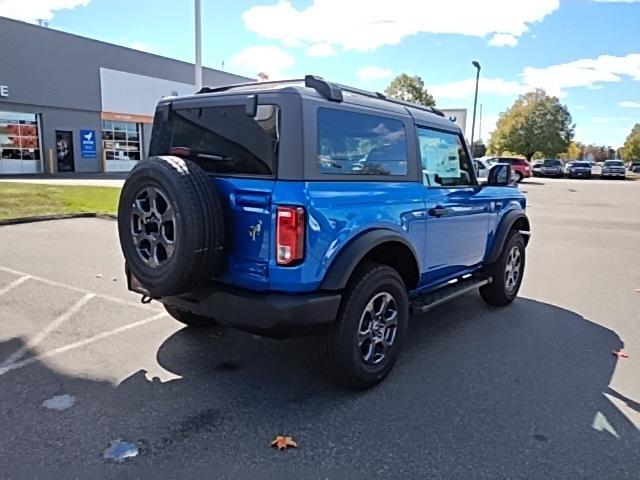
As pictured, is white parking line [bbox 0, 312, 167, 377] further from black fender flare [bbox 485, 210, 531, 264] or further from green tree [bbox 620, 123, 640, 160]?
green tree [bbox 620, 123, 640, 160]

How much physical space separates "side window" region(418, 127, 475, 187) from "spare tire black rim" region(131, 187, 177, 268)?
2115 mm

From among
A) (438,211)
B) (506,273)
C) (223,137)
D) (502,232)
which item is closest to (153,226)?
(223,137)

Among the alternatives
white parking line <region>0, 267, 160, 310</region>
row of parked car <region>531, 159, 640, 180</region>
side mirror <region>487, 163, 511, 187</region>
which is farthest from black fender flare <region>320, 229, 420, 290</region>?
row of parked car <region>531, 159, 640, 180</region>

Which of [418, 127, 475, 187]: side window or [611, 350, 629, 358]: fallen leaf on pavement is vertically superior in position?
[418, 127, 475, 187]: side window

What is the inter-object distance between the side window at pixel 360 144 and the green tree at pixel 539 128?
A: 190 feet

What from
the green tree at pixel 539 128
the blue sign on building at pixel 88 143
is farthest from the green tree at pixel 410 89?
the blue sign on building at pixel 88 143

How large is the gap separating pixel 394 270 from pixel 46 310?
3.68 meters

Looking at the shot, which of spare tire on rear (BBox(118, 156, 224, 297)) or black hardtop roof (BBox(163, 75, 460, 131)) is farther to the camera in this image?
black hardtop roof (BBox(163, 75, 460, 131))

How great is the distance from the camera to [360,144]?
367cm

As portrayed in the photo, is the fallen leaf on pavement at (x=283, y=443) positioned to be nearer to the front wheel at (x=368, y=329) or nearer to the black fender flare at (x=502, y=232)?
the front wheel at (x=368, y=329)

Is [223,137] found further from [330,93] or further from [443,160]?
[443,160]

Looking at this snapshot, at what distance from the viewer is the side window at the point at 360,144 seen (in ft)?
11.1

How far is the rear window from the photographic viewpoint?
326cm

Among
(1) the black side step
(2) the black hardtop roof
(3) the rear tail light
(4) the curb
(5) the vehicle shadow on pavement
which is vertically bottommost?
(5) the vehicle shadow on pavement
